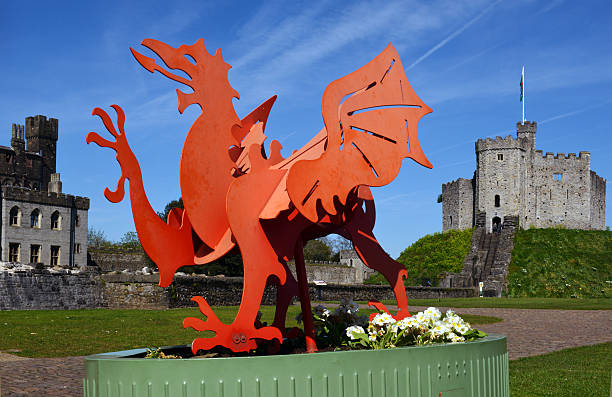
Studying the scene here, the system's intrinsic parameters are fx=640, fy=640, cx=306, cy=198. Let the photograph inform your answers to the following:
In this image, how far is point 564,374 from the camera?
9570mm

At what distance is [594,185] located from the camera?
59.2 m

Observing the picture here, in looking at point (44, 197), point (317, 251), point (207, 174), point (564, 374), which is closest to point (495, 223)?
point (317, 251)

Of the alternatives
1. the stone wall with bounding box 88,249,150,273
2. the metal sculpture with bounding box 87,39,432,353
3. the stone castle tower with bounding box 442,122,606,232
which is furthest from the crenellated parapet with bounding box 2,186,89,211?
the metal sculpture with bounding box 87,39,432,353

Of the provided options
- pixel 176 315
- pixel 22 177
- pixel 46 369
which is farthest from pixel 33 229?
pixel 46 369

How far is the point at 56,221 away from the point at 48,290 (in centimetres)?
2029

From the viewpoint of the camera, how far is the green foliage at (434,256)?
49469 mm

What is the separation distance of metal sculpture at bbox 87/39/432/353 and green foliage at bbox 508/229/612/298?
122ft

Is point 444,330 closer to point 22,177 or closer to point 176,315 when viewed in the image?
point 176,315

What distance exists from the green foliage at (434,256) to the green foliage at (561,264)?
184 inches

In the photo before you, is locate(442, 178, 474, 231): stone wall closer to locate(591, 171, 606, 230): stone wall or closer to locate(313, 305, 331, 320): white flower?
locate(591, 171, 606, 230): stone wall

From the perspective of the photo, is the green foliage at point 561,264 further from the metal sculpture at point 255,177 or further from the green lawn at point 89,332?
the metal sculpture at point 255,177

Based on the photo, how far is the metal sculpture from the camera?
5.04 metres

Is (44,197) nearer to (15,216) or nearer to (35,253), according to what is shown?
(15,216)

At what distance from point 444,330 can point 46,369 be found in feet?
24.8
